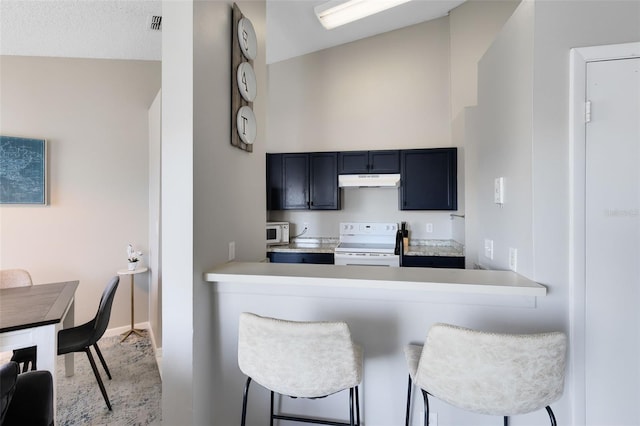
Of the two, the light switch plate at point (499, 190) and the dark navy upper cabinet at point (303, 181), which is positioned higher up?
the dark navy upper cabinet at point (303, 181)

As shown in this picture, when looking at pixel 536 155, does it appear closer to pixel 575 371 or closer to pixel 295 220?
pixel 575 371

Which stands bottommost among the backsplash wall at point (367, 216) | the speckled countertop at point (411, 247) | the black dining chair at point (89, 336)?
the black dining chair at point (89, 336)

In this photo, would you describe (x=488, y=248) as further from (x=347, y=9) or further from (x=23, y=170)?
(x=23, y=170)

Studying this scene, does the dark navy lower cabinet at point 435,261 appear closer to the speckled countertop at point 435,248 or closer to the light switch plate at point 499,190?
the speckled countertop at point 435,248

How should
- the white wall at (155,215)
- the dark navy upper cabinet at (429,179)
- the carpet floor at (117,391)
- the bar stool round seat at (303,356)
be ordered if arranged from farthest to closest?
1. the dark navy upper cabinet at (429,179)
2. the white wall at (155,215)
3. the carpet floor at (117,391)
4. the bar stool round seat at (303,356)

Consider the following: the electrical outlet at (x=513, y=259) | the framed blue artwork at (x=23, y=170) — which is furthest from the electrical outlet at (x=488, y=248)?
the framed blue artwork at (x=23, y=170)

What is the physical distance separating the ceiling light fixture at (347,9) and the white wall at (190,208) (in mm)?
1659

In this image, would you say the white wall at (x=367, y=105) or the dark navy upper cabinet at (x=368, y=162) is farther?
the white wall at (x=367, y=105)

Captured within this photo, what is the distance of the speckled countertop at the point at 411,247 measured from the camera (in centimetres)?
326

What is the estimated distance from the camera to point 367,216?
394cm

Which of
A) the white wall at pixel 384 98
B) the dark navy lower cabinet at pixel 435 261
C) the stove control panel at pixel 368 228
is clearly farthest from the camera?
the stove control panel at pixel 368 228

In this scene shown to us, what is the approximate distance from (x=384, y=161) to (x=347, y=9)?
1.60 metres

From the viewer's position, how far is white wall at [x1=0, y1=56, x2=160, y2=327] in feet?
9.86

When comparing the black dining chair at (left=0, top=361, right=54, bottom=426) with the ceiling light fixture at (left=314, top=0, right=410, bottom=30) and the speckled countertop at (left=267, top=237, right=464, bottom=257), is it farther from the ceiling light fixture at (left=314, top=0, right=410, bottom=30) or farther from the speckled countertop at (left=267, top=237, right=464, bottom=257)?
the ceiling light fixture at (left=314, top=0, right=410, bottom=30)
